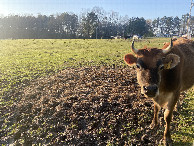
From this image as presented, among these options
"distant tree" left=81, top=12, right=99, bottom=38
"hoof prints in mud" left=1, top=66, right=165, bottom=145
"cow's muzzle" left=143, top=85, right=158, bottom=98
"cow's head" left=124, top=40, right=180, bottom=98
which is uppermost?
"distant tree" left=81, top=12, right=99, bottom=38

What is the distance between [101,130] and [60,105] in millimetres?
1811

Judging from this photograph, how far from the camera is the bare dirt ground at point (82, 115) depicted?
4.66 meters

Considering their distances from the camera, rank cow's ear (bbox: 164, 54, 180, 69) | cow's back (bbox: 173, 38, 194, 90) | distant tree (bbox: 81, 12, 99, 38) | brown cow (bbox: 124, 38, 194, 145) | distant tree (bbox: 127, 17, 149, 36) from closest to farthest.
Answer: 1. brown cow (bbox: 124, 38, 194, 145)
2. cow's ear (bbox: 164, 54, 180, 69)
3. cow's back (bbox: 173, 38, 194, 90)
4. distant tree (bbox: 81, 12, 99, 38)
5. distant tree (bbox: 127, 17, 149, 36)

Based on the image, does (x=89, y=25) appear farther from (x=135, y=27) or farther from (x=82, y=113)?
(x=82, y=113)

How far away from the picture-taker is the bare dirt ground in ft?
15.3

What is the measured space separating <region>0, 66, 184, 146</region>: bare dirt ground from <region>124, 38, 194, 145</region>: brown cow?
2.21 feet

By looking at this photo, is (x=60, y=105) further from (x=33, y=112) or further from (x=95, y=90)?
(x=95, y=90)

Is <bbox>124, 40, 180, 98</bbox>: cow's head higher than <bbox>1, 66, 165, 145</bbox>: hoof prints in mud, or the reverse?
<bbox>124, 40, 180, 98</bbox>: cow's head

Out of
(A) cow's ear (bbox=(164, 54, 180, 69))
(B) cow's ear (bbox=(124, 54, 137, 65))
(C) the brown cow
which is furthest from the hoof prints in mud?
(A) cow's ear (bbox=(164, 54, 180, 69))

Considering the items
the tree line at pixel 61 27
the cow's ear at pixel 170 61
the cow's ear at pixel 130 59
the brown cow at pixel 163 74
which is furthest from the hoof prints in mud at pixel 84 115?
the tree line at pixel 61 27

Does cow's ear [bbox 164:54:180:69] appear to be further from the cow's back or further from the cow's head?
Result: the cow's back

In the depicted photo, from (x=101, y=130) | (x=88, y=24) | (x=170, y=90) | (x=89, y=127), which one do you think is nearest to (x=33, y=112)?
(x=89, y=127)

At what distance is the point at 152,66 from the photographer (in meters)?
3.94

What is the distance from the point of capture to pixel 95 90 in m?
6.86
